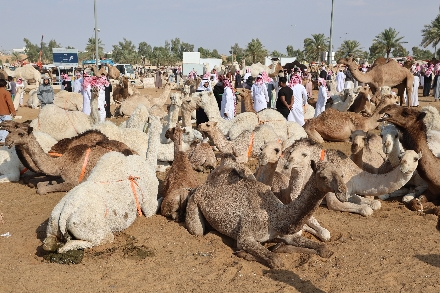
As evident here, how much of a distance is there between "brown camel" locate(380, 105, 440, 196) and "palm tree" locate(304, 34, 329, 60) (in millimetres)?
63134

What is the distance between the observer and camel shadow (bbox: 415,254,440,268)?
207 inches

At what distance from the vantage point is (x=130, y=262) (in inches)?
212

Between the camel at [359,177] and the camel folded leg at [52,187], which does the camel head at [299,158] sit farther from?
the camel folded leg at [52,187]

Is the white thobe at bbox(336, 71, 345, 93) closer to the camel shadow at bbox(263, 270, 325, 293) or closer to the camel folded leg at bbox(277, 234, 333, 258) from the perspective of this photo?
the camel folded leg at bbox(277, 234, 333, 258)

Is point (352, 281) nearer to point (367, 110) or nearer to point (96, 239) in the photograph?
point (96, 239)

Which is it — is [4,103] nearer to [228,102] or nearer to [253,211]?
[228,102]

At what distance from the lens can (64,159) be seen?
7.82 m

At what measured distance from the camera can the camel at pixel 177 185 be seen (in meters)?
6.70

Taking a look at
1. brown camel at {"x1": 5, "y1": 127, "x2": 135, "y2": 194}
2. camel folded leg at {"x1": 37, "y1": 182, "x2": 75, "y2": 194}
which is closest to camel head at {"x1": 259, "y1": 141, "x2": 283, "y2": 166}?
brown camel at {"x1": 5, "y1": 127, "x2": 135, "y2": 194}

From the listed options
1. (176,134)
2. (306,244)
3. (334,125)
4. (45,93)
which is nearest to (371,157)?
(306,244)

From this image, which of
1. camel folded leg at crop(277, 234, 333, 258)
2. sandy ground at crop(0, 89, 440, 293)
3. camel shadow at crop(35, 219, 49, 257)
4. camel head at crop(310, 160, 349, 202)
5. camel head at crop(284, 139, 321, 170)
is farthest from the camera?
camel head at crop(284, 139, 321, 170)

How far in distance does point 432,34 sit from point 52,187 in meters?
53.5

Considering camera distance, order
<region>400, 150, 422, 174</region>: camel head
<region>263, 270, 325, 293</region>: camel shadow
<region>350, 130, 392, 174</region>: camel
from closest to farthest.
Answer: <region>263, 270, 325, 293</region>: camel shadow, <region>400, 150, 422, 174</region>: camel head, <region>350, 130, 392, 174</region>: camel

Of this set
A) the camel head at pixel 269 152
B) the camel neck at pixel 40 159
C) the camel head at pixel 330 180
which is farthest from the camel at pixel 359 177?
the camel neck at pixel 40 159
